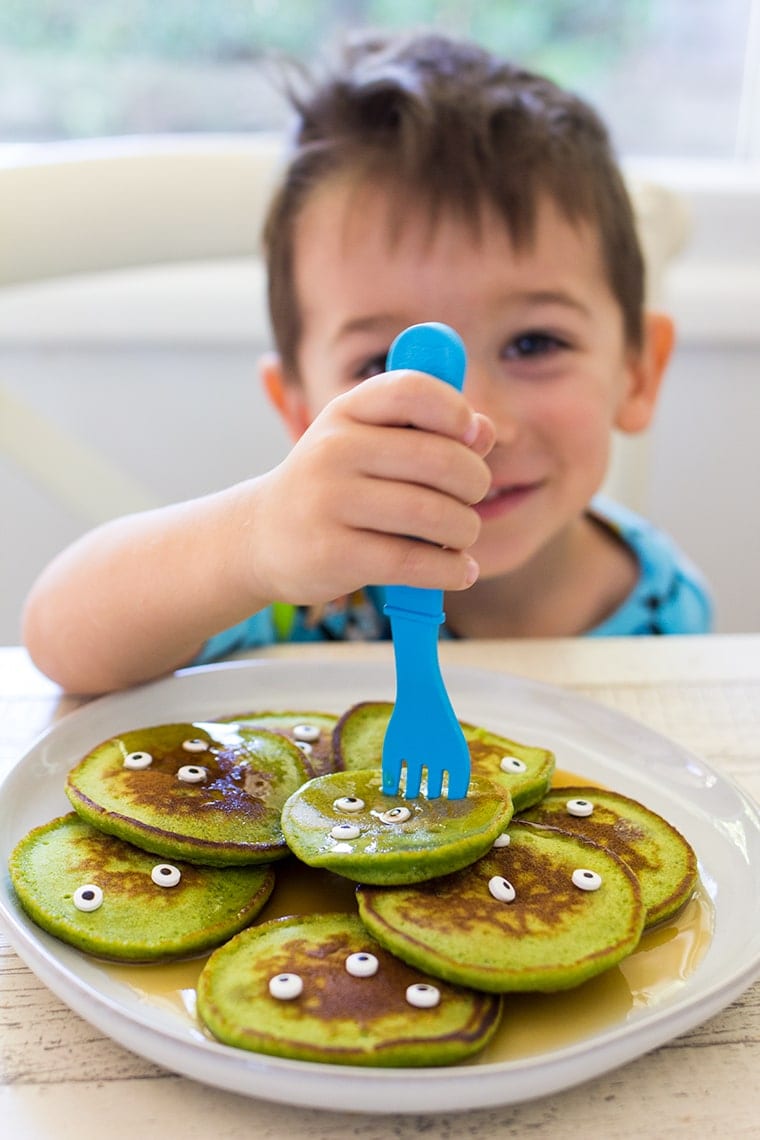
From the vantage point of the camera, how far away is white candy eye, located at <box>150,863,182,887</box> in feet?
1.67

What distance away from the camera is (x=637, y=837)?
56 centimetres

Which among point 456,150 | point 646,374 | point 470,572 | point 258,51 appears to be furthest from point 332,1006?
point 258,51

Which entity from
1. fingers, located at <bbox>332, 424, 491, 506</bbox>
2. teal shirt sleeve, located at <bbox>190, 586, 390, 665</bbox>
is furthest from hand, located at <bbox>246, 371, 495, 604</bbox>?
teal shirt sleeve, located at <bbox>190, 586, 390, 665</bbox>

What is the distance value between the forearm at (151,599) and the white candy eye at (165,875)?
0.23 m

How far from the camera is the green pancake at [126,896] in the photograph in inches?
18.8

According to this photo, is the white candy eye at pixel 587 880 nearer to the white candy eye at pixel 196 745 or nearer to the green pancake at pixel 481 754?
the green pancake at pixel 481 754

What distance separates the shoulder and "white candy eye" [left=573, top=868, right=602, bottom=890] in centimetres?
76

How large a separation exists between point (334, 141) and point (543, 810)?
78cm

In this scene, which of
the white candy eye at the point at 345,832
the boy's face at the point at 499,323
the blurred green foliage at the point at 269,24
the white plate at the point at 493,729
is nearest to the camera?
the white plate at the point at 493,729

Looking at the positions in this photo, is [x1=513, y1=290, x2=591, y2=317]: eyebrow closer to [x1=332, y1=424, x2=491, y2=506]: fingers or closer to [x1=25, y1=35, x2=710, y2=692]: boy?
[x1=25, y1=35, x2=710, y2=692]: boy

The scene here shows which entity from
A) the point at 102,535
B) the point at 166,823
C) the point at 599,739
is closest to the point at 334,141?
the point at 102,535

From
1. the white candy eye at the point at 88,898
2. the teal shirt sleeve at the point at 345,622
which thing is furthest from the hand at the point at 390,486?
the teal shirt sleeve at the point at 345,622

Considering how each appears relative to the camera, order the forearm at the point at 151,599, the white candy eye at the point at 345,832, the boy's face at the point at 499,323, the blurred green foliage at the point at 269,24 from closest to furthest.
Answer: the white candy eye at the point at 345,832 < the forearm at the point at 151,599 < the boy's face at the point at 499,323 < the blurred green foliage at the point at 269,24

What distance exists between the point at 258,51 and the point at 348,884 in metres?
1.91
